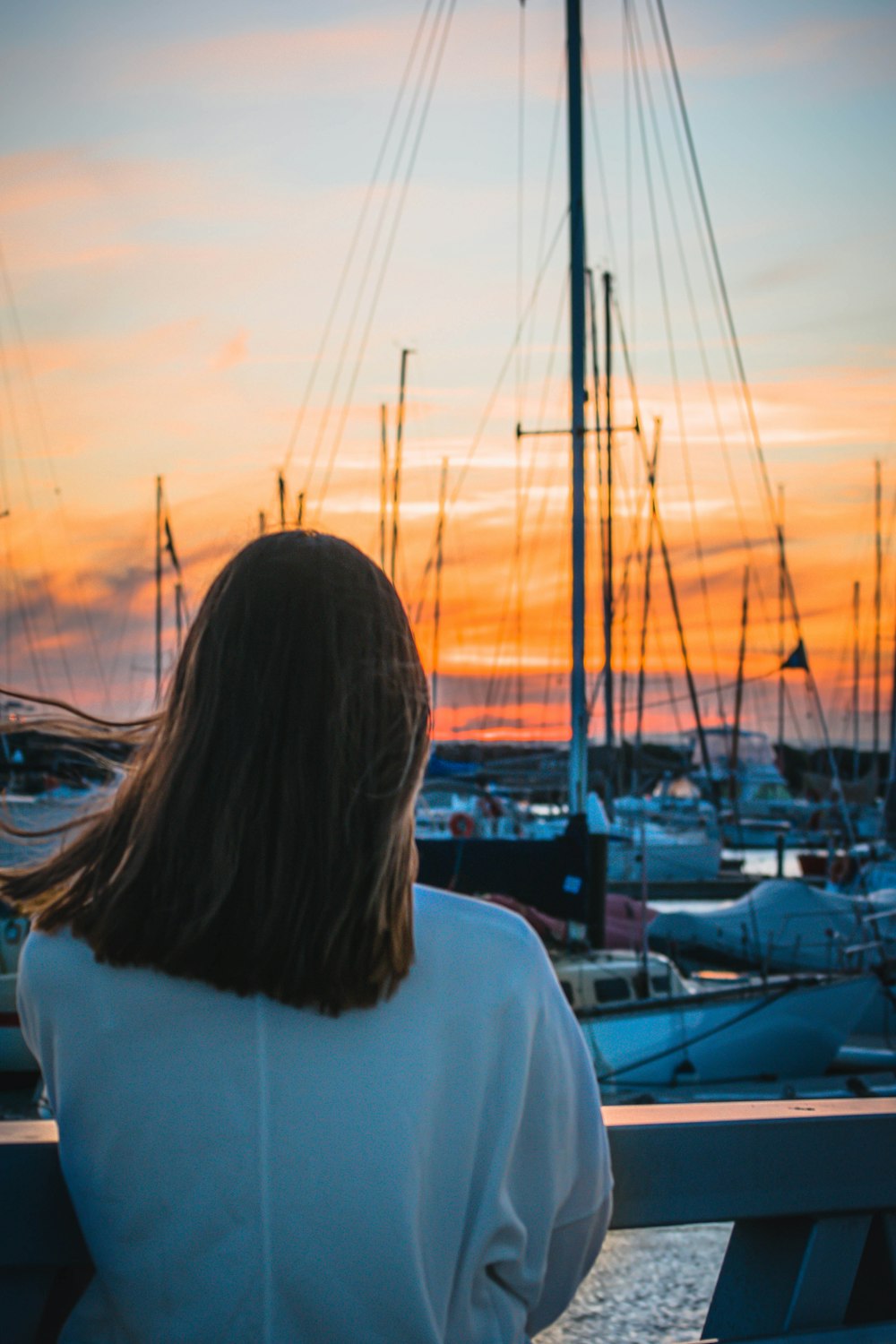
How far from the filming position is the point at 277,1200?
4.90ft

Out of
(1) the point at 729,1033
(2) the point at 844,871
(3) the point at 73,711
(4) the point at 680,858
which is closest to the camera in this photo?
(3) the point at 73,711

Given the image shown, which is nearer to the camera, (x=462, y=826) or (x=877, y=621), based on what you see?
(x=462, y=826)

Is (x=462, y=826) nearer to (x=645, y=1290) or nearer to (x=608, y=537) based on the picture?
(x=608, y=537)

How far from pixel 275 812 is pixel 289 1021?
248 mm

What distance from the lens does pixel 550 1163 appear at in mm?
1651

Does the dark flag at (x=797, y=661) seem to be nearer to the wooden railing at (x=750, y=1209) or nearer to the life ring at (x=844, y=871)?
the life ring at (x=844, y=871)

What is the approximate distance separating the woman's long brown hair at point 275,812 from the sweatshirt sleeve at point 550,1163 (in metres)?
0.22

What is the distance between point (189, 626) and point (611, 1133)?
3.18 ft

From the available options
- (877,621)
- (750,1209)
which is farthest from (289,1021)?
(877,621)

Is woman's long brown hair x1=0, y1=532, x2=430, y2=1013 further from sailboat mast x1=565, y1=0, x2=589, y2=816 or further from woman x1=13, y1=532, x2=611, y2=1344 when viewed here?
sailboat mast x1=565, y1=0, x2=589, y2=816

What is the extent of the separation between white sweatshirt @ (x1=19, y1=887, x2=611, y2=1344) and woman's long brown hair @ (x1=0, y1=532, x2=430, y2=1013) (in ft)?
0.18

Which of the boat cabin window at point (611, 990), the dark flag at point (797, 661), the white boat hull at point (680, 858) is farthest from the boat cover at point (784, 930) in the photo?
the white boat hull at point (680, 858)

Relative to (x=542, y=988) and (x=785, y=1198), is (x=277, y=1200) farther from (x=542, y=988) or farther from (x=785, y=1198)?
(x=785, y=1198)

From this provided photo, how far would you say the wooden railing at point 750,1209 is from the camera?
1694 millimetres
